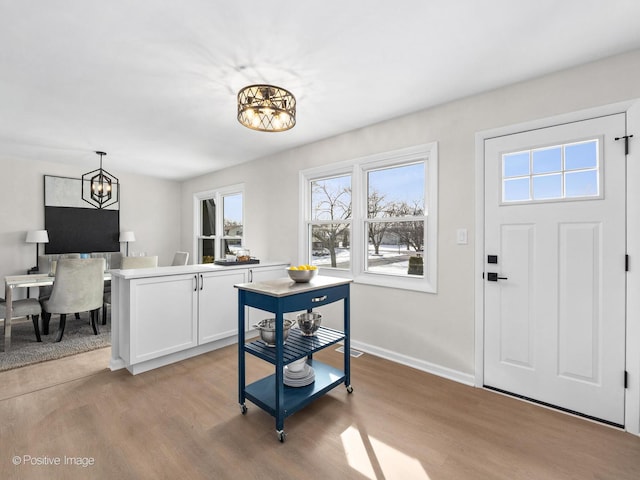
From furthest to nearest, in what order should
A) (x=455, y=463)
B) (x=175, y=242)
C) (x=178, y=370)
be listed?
1. (x=175, y=242)
2. (x=178, y=370)
3. (x=455, y=463)

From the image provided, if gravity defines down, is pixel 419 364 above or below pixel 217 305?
below

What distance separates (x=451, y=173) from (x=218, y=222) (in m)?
3.94

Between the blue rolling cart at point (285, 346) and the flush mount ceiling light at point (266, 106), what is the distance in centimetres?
119

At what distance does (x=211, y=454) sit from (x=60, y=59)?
2.67 m

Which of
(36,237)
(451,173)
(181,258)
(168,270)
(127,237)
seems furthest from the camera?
(127,237)

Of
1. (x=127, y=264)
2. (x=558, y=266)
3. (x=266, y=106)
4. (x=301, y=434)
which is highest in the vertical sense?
(x=266, y=106)

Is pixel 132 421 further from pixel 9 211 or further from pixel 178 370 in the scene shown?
pixel 9 211

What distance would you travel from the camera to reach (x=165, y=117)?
3.01 meters

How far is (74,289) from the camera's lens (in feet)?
11.3

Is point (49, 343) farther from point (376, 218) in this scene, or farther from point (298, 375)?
point (376, 218)

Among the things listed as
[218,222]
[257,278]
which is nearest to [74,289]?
[257,278]

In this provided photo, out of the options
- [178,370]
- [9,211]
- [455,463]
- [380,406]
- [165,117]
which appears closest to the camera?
[455,463]

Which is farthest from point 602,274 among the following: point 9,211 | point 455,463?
point 9,211

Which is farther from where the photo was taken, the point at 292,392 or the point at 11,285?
the point at 11,285
